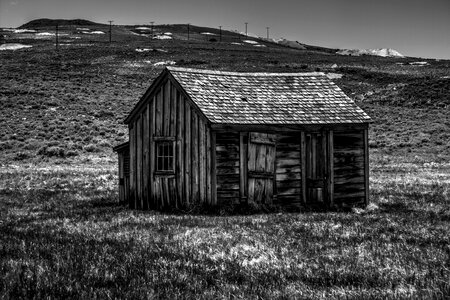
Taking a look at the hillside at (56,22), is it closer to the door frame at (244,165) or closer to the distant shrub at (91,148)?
the distant shrub at (91,148)

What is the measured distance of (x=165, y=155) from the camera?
61.9 feet

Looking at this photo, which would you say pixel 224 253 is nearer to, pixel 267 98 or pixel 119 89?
pixel 267 98

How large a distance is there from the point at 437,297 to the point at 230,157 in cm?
1228

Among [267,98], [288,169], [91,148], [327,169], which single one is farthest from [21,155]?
[327,169]

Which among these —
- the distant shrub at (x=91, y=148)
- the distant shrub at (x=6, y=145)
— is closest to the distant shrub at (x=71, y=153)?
the distant shrub at (x=91, y=148)

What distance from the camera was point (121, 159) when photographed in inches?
822

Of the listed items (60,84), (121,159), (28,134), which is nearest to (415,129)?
(28,134)

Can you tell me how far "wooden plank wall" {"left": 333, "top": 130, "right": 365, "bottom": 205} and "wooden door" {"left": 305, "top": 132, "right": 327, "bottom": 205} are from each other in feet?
1.45

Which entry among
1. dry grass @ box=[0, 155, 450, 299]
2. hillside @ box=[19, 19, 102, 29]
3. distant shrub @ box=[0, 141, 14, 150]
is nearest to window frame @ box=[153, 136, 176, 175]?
dry grass @ box=[0, 155, 450, 299]

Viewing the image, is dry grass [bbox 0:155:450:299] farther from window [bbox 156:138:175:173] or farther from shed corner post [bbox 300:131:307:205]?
window [bbox 156:138:175:173]

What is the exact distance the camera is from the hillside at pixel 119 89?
46.0m

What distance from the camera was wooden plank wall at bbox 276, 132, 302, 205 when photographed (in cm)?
1866

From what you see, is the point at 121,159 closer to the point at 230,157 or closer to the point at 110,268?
the point at 230,157

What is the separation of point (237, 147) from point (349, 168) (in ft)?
13.9
